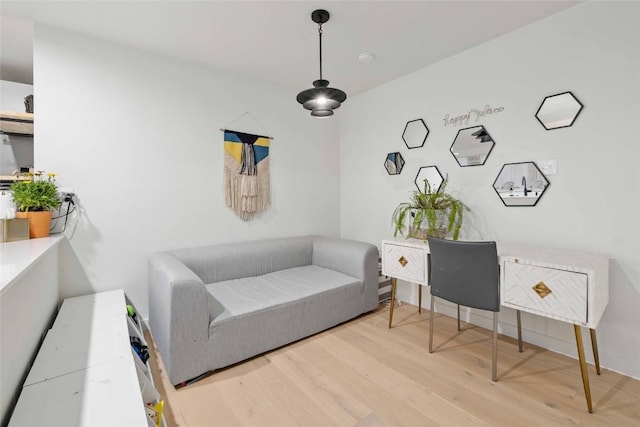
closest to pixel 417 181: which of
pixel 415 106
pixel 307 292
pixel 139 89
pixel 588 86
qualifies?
pixel 415 106

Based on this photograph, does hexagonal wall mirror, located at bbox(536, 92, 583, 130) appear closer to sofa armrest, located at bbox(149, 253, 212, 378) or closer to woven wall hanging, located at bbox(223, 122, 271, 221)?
woven wall hanging, located at bbox(223, 122, 271, 221)

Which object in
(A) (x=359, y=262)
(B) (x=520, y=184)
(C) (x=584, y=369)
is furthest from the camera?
(A) (x=359, y=262)

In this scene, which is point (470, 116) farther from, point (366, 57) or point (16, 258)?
point (16, 258)

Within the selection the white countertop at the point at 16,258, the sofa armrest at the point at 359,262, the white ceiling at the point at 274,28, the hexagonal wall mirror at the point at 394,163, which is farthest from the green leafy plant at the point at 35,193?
the hexagonal wall mirror at the point at 394,163

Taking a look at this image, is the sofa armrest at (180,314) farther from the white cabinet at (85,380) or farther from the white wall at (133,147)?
the white wall at (133,147)

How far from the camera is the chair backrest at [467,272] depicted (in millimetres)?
1765

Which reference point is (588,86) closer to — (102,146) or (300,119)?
(300,119)

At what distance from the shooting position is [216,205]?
2762 mm

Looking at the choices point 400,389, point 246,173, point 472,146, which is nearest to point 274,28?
point 246,173

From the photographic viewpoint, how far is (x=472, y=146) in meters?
2.46

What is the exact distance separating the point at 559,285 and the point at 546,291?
75 millimetres

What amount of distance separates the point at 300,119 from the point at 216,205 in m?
1.45

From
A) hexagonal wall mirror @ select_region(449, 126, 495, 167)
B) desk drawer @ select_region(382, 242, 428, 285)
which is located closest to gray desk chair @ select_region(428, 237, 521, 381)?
desk drawer @ select_region(382, 242, 428, 285)

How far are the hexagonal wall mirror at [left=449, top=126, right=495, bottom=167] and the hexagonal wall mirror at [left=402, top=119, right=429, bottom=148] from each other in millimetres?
325
